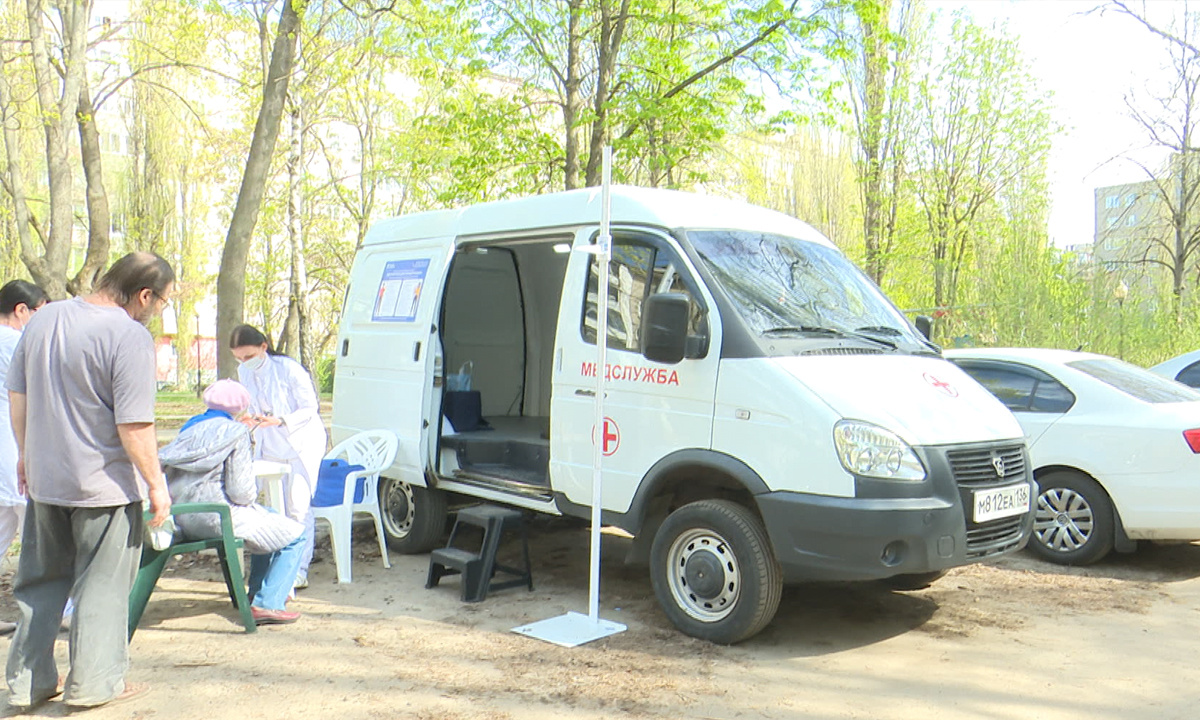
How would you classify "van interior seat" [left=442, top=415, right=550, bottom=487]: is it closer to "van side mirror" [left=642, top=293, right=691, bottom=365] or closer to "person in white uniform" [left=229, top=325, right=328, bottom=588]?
"person in white uniform" [left=229, top=325, right=328, bottom=588]

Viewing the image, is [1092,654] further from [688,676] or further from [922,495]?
[688,676]

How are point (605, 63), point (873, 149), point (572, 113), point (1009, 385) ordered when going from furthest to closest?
point (873, 149), point (572, 113), point (605, 63), point (1009, 385)

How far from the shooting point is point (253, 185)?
10.1 m

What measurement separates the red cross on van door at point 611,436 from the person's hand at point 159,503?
98.8 inches

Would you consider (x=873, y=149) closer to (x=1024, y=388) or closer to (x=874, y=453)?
(x=1024, y=388)

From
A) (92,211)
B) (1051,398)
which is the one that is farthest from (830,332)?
(92,211)

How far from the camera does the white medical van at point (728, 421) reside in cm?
492

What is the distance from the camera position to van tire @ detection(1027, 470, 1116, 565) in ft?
22.7

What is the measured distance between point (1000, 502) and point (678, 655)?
1.88 m

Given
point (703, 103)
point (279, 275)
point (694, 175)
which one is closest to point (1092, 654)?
point (703, 103)

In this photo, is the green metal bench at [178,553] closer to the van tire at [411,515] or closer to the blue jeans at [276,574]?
the blue jeans at [276,574]

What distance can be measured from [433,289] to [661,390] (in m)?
2.49

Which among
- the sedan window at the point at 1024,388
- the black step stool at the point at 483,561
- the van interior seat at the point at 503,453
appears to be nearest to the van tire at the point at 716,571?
the black step stool at the point at 483,561

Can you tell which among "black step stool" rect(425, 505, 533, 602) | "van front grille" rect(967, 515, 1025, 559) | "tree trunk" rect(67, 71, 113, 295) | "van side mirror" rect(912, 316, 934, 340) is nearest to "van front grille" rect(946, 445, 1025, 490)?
"van front grille" rect(967, 515, 1025, 559)
